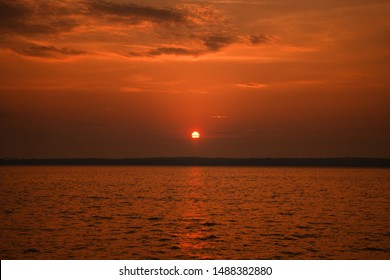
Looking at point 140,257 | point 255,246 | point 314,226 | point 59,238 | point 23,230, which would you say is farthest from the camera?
point 314,226

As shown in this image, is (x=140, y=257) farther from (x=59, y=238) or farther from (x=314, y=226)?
(x=314, y=226)

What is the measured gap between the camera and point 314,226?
171 ft

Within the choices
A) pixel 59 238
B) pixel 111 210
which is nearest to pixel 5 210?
pixel 111 210

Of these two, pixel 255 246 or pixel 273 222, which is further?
pixel 273 222

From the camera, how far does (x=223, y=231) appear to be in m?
48.0

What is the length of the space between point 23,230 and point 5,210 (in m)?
19.2
